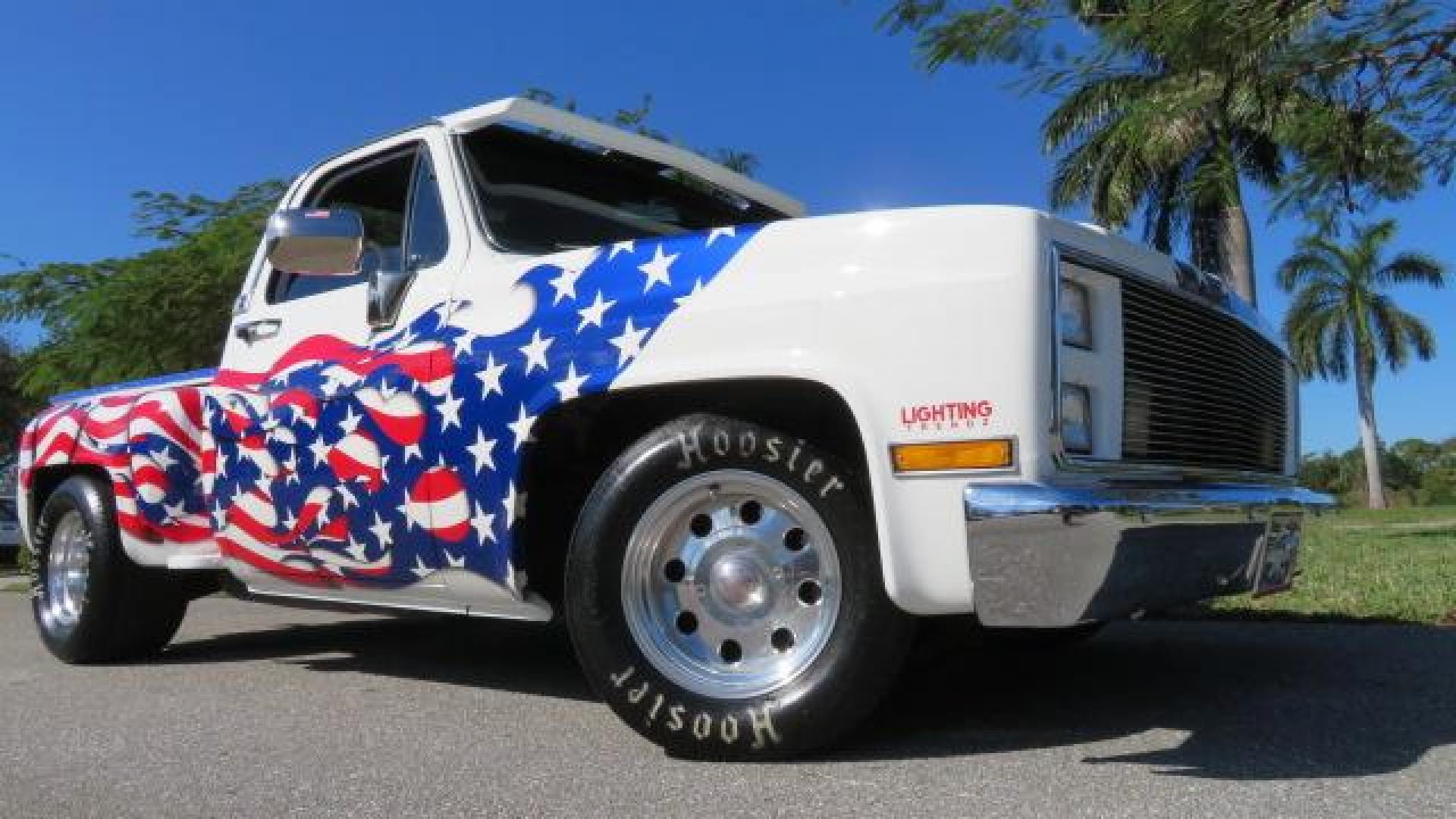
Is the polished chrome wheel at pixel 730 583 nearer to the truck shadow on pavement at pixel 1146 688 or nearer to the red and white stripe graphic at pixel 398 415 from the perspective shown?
the truck shadow on pavement at pixel 1146 688

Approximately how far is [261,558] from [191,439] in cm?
74

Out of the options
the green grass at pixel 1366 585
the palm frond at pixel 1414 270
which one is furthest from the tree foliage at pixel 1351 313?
the green grass at pixel 1366 585

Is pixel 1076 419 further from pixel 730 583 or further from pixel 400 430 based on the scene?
pixel 400 430

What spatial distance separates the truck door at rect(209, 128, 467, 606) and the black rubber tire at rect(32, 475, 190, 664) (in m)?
0.96

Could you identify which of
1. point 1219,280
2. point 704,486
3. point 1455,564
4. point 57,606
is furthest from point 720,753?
point 1455,564

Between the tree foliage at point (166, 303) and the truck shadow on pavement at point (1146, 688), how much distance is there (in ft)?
20.4

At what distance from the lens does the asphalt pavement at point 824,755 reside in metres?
2.65

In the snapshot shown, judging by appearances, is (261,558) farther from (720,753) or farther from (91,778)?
(720,753)

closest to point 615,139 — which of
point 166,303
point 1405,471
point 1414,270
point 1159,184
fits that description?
point 166,303

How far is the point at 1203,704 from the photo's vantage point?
3576mm

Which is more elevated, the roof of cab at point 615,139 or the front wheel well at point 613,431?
the roof of cab at point 615,139

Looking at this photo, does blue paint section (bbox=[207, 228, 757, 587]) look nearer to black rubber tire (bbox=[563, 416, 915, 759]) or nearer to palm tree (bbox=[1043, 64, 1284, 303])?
black rubber tire (bbox=[563, 416, 915, 759])

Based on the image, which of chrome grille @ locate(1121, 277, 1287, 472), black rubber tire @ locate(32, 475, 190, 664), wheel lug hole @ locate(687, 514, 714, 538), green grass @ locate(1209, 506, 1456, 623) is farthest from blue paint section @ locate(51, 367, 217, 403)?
green grass @ locate(1209, 506, 1456, 623)

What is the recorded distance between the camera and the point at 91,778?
10.2 ft
